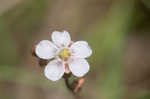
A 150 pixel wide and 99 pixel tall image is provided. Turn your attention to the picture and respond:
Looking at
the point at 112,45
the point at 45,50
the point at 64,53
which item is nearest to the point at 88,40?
the point at 112,45

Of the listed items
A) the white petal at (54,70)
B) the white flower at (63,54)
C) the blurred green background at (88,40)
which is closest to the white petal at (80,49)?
the white flower at (63,54)

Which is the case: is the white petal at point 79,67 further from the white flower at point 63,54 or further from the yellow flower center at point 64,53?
the yellow flower center at point 64,53

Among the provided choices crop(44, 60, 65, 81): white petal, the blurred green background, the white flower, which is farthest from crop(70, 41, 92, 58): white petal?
the blurred green background

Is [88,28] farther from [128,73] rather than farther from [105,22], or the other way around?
[128,73]

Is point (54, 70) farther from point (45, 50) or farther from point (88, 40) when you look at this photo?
point (88, 40)

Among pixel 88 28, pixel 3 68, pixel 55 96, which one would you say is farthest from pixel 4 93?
pixel 88 28

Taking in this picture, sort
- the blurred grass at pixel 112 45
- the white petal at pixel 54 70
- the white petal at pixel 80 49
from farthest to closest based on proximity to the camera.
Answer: the blurred grass at pixel 112 45, the white petal at pixel 80 49, the white petal at pixel 54 70
